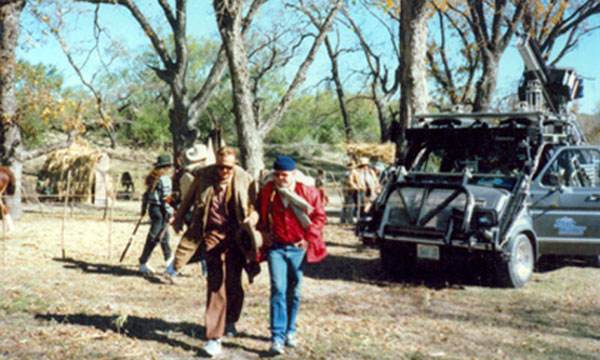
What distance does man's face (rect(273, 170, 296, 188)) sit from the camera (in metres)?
5.80

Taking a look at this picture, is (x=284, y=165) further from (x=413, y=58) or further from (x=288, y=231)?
(x=413, y=58)

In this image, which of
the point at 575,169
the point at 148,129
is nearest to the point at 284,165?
the point at 575,169

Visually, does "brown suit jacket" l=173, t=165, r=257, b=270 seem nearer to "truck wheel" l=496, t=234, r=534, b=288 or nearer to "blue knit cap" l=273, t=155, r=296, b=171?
"blue knit cap" l=273, t=155, r=296, b=171

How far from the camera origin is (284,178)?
5.80 meters

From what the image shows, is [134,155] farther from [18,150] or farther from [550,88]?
[550,88]

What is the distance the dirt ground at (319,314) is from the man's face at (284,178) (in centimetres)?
153

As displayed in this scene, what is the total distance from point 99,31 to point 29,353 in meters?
14.5

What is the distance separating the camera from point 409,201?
9.24 metres

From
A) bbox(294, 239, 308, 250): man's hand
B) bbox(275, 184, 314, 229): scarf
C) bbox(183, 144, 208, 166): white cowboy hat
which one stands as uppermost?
bbox(183, 144, 208, 166): white cowboy hat

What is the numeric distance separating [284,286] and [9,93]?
606 inches

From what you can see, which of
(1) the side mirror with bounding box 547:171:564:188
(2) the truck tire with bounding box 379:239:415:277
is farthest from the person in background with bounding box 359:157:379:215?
(1) the side mirror with bounding box 547:171:564:188

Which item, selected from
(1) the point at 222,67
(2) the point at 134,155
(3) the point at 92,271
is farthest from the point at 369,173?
(2) the point at 134,155

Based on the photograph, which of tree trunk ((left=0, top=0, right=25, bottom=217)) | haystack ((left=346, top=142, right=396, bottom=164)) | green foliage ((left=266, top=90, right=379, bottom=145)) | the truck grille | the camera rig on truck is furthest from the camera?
green foliage ((left=266, top=90, right=379, bottom=145))

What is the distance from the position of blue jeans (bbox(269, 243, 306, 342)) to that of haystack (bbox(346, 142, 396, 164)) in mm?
19120
